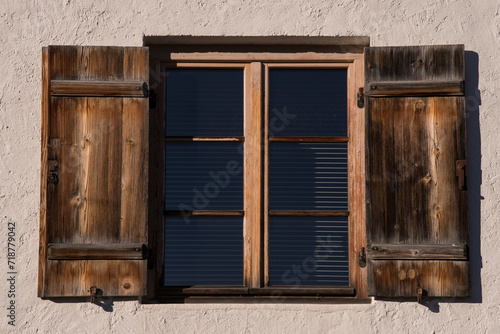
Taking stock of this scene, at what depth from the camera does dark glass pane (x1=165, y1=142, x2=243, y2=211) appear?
401cm

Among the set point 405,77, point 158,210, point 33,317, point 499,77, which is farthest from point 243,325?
point 499,77

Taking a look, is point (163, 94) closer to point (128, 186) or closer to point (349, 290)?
point (128, 186)

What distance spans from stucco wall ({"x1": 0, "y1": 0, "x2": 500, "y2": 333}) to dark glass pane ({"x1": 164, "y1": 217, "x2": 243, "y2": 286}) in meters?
0.20

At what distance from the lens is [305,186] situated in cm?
402

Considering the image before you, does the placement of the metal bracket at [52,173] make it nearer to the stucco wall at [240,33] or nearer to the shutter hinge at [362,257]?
the stucco wall at [240,33]

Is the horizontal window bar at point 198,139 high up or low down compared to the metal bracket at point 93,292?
up

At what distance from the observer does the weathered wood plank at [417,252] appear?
12.2 ft

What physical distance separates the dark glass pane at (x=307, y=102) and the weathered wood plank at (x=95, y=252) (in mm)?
969

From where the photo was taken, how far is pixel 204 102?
4.10m

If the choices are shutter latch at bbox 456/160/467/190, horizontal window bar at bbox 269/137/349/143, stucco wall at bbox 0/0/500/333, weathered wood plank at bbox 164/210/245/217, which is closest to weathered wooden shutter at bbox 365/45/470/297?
shutter latch at bbox 456/160/467/190

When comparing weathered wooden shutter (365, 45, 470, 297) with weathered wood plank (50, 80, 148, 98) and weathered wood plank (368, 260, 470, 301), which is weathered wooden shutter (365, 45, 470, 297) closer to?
weathered wood plank (368, 260, 470, 301)

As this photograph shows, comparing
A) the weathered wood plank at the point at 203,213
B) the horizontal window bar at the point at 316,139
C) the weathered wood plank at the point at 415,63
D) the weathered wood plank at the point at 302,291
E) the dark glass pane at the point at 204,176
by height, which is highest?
the weathered wood plank at the point at 415,63

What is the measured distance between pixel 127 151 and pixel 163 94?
42 centimetres

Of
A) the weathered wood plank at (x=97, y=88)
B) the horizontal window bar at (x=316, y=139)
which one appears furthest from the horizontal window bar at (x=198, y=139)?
the weathered wood plank at (x=97, y=88)
